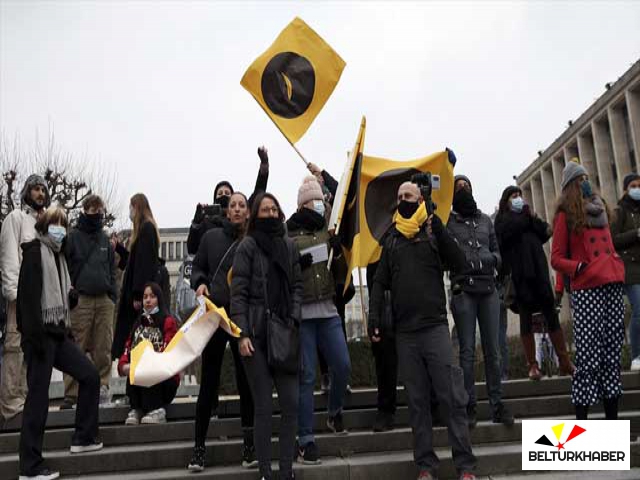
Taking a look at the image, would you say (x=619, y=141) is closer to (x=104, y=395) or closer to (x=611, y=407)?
(x=611, y=407)

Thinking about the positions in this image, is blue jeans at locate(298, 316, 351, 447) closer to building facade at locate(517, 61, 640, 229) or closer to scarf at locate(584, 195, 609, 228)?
scarf at locate(584, 195, 609, 228)

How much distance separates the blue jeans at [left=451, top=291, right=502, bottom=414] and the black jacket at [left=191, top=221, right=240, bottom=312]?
7.57 feet

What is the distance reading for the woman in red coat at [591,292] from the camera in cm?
610

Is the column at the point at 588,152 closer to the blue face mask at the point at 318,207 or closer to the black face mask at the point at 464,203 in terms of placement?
the black face mask at the point at 464,203

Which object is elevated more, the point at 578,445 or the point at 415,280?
the point at 415,280

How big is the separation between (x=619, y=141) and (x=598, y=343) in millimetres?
50836

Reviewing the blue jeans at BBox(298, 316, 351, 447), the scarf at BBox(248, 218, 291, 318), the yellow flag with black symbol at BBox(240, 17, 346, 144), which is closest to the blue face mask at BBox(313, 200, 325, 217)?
the scarf at BBox(248, 218, 291, 318)

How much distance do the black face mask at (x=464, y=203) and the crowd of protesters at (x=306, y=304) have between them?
0.02 metres

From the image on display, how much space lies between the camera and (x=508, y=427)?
655 centimetres

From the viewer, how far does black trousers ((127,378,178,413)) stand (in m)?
7.09

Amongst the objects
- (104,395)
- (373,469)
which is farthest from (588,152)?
(373,469)

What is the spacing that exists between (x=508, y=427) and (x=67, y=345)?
4391 mm

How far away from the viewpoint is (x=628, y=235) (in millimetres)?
7406

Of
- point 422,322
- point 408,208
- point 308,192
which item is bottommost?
point 422,322
